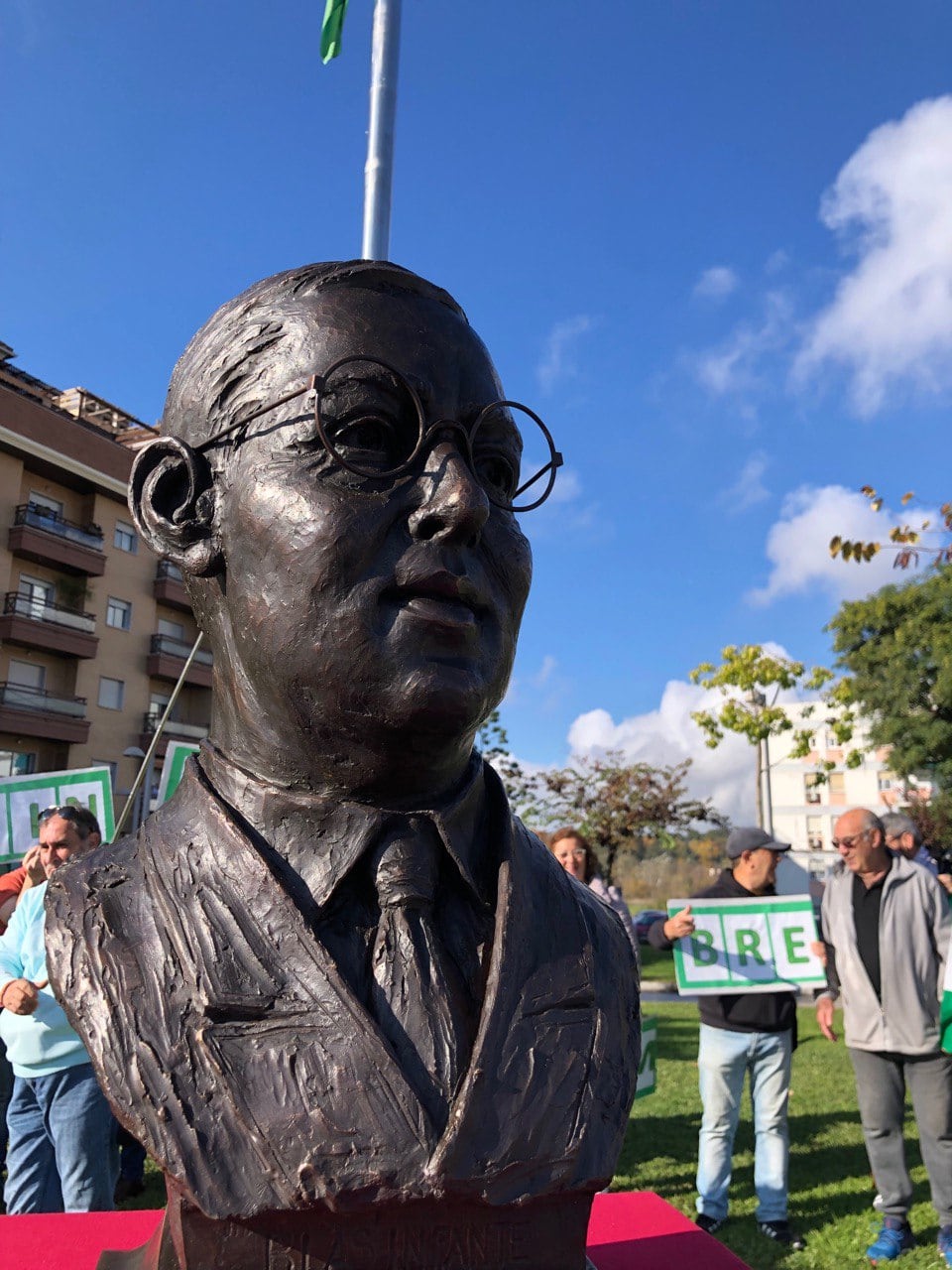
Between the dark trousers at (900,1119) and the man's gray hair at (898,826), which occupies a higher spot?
the man's gray hair at (898,826)

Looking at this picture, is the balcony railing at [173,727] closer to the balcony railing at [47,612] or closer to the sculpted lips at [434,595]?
the balcony railing at [47,612]

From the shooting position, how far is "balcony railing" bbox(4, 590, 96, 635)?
77.4 feet

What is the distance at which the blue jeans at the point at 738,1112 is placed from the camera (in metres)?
5.05

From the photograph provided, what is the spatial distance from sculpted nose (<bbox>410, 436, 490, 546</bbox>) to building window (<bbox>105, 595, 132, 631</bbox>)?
26188mm

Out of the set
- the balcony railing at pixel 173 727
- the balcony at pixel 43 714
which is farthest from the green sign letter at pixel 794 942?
the balcony railing at pixel 173 727

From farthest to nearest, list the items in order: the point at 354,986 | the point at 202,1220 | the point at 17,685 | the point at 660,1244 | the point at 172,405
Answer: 1. the point at 17,685
2. the point at 660,1244
3. the point at 172,405
4. the point at 354,986
5. the point at 202,1220

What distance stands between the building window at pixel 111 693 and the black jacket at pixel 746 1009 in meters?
23.1

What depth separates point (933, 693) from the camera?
94.9 feet

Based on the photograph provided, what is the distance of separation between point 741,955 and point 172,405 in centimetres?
435

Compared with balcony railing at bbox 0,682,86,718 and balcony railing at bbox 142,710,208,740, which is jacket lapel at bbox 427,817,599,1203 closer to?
balcony railing at bbox 0,682,86,718

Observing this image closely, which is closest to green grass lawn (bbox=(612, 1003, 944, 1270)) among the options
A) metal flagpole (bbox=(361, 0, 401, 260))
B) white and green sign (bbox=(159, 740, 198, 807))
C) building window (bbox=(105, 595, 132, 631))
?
white and green sign (bbox=(159, 740, 198, 807))

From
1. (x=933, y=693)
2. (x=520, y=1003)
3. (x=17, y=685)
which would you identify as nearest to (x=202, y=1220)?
(x=520, y=1003)

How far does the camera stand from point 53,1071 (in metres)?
3.78

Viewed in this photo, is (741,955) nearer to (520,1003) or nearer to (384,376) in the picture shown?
(520,1003)
